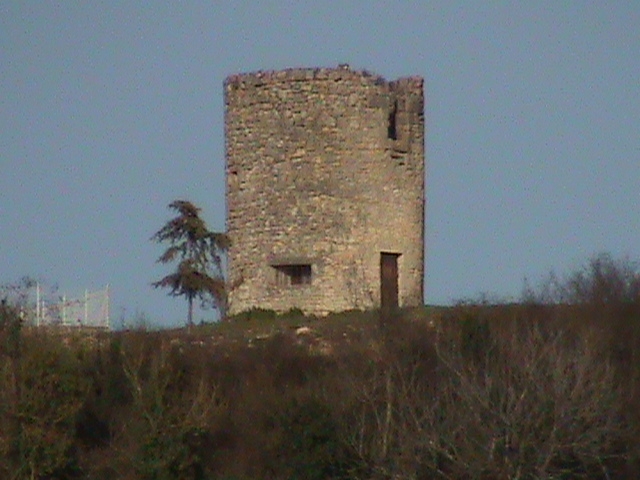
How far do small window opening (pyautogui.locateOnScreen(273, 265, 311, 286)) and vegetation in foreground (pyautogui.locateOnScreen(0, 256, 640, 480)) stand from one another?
1.91m

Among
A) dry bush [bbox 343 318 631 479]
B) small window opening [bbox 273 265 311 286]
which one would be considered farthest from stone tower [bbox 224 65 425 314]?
dry bush [bbox 343 318 631 479]

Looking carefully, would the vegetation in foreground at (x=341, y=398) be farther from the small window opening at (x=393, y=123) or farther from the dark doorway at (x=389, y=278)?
the small window opening at (x=393, y=123)

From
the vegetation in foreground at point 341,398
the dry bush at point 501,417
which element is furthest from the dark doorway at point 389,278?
the dry bush at point 501,417

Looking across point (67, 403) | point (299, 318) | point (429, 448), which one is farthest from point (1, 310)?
point (429, 448)

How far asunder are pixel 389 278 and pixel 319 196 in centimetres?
205

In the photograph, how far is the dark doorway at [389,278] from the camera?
42.1 m

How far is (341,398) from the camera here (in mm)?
36500

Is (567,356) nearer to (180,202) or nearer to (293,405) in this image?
(293,405)

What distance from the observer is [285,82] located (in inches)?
1668

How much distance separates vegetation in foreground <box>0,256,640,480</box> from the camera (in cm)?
3422

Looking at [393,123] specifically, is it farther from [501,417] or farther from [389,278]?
[501,417]

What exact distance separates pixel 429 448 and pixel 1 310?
8.51 m

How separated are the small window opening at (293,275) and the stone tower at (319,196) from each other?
0.7 inches

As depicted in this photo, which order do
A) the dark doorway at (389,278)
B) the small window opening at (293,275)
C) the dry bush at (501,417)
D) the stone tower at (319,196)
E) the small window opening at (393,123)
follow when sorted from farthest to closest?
the small window opening at (393,123)
the dark doorway at (389,278)
the small window opening at (293,275)
the stone tower at (319,196)
the dry bush at (501,417)
